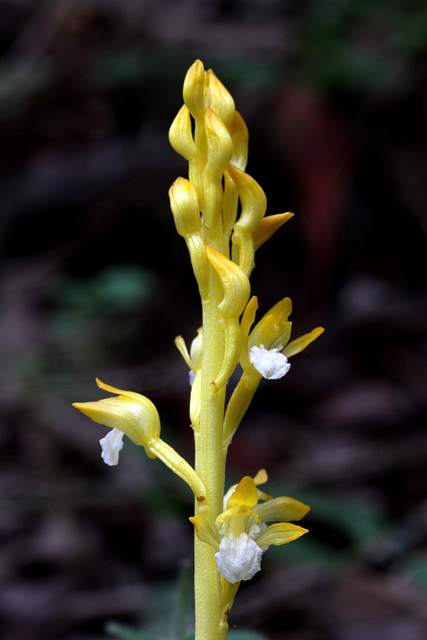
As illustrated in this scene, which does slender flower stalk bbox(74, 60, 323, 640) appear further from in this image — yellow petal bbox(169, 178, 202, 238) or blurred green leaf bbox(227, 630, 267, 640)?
blurred green leaf bbox(227, 630, 267, 640)

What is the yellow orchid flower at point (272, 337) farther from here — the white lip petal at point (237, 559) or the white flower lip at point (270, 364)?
the white lip petal at point (237, 559)

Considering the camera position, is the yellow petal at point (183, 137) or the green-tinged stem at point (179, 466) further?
the yellow petal at point (183, 137)

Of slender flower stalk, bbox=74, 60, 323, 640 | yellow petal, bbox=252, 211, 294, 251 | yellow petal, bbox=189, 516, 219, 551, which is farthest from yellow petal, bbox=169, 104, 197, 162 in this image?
yellow petal, bbox=189, 516, 219, 551

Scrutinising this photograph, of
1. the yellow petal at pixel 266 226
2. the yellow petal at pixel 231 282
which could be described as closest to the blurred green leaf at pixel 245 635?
the yellow petal at pixel 231 282

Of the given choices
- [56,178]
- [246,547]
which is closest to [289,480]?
[246,547]

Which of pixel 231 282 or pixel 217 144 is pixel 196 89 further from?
pixel 231 282

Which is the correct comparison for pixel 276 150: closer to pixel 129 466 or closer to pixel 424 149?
pixel 424 149
